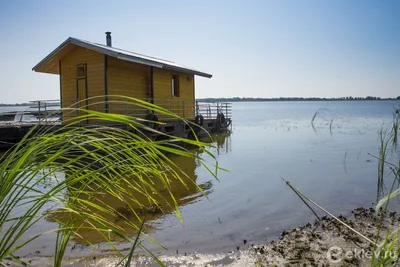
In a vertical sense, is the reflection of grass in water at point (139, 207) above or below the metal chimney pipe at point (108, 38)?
below

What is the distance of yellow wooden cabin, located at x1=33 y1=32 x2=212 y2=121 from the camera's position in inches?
457

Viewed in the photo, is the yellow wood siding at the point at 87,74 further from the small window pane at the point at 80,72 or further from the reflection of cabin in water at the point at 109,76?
the small window pane at the point at 80,72

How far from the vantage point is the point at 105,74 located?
1155cm

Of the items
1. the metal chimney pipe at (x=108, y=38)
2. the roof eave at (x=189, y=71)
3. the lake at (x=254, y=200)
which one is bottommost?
the lake at (x=254, y=200)

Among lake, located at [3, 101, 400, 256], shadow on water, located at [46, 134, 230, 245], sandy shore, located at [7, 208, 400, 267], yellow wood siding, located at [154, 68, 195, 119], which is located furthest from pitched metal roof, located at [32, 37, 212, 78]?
sandy shore, located at [7, 208, 400, 267]

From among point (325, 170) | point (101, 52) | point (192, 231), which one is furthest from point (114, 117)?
point (101, 52)

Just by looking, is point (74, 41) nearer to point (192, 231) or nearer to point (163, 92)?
point (163, 92)

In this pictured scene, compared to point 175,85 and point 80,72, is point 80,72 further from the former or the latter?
point 175,85

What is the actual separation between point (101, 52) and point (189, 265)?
31.7 feet

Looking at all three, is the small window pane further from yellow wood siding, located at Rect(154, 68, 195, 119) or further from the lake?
the lake

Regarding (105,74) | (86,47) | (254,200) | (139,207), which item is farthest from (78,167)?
(86,47)

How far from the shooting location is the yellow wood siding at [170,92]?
14086 mm

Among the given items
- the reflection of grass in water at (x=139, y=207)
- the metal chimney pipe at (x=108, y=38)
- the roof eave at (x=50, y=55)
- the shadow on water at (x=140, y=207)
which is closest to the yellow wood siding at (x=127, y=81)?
the roof eave at (x=50, y=55)

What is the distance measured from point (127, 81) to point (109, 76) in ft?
3.27
